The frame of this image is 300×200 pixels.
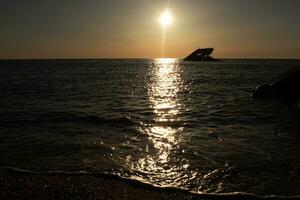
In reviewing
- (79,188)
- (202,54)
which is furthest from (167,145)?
(202,54)

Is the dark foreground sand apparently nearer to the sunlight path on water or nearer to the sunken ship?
the sunlight path on water

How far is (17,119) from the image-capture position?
17.1 meters

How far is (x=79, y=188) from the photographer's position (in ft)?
26.2

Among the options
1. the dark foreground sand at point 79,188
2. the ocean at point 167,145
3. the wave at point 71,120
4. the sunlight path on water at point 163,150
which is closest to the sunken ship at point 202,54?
the ocean at point 167,145

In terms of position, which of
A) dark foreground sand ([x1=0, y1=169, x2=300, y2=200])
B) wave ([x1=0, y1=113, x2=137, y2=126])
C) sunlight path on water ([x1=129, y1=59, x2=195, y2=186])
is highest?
sunlight path on water ([x1=129, y1=59, x2=195, y2=186])

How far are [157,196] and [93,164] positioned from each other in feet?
9.89

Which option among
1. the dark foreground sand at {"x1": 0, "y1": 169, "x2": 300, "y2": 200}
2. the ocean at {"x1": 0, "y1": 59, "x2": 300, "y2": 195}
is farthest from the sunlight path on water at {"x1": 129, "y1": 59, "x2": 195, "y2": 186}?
the dark foreground sand at {"x1": 0, "y1": 169, "x2": 300, "y2": 200}

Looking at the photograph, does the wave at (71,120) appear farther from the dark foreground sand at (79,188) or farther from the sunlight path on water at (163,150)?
the dark foreground sand at (79,188)

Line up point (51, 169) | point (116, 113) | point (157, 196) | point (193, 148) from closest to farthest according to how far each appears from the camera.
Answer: point (157, 196)
point (51, 169)
point (193, 148)
point (116, 113)

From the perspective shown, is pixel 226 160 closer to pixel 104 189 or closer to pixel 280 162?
pixel 280 162

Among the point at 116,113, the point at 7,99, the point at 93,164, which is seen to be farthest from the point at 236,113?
the point at 7,99

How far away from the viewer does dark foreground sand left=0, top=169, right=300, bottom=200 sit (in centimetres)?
756

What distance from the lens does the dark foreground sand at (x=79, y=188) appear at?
7559 mm

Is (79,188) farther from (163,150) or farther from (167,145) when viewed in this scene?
(167,145)
